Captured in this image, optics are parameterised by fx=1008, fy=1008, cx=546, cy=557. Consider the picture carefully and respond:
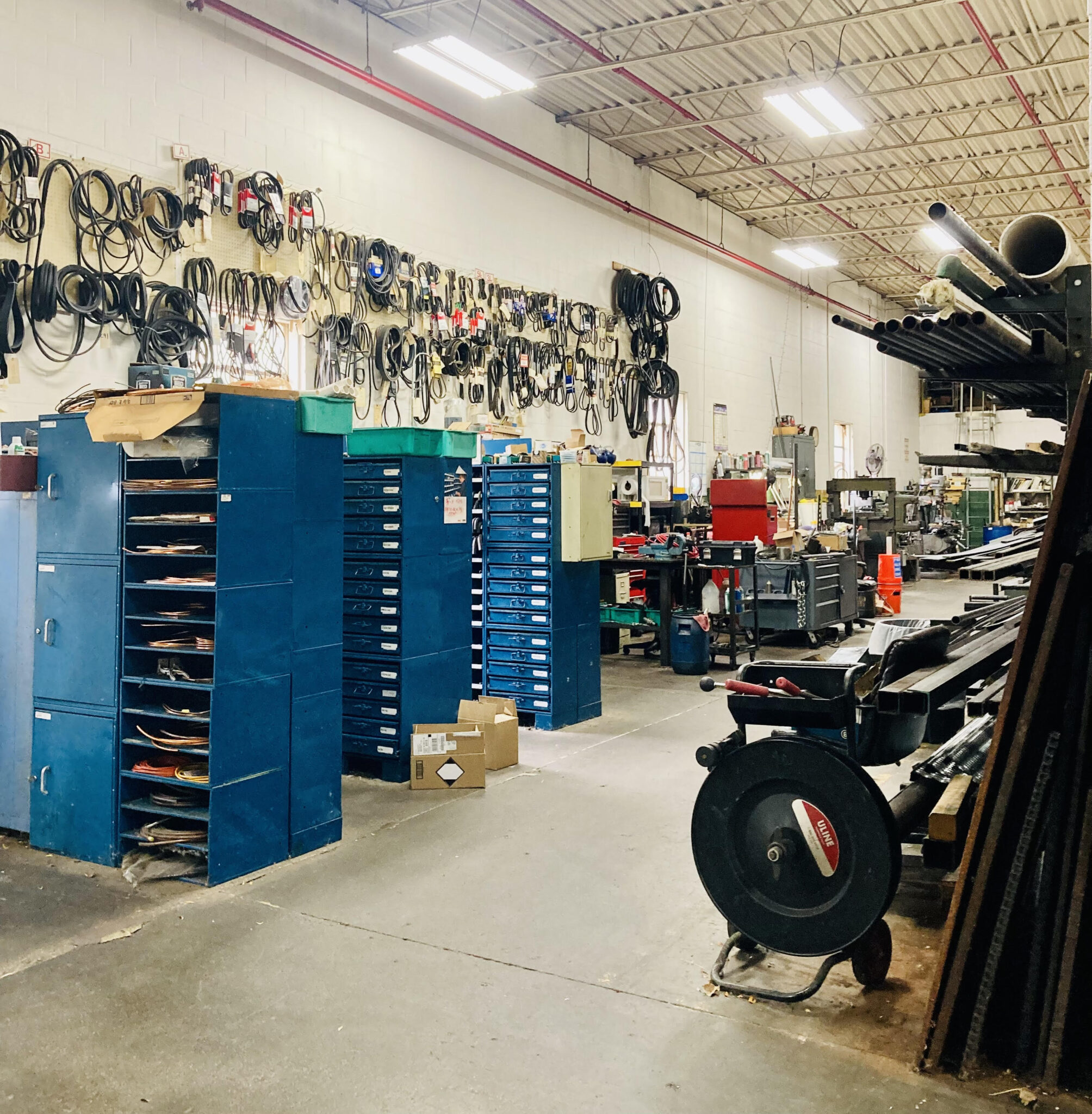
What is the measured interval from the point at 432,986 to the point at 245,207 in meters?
4.79

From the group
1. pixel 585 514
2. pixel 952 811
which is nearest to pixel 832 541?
pixel 585 514

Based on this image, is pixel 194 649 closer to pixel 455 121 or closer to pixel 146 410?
pixel 146 410

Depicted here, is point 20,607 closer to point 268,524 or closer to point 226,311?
point 268,524

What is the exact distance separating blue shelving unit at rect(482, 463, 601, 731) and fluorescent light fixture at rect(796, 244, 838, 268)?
306 inches

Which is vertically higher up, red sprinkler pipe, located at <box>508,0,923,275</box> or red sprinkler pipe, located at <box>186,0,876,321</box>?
red sprinkler pipe, located at <box>508,0,923,275</box>

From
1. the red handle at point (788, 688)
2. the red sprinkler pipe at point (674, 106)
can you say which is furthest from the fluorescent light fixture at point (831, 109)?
the red handle at point (788, 688)

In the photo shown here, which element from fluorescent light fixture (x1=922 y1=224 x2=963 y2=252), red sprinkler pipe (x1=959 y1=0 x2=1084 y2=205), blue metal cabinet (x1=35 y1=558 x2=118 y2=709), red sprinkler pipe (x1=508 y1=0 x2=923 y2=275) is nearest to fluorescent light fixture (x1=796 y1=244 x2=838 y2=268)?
red sprinkler pipe (x1=508 y1=0 x2=923 y2=275)

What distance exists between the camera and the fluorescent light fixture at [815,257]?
1220 centimetres

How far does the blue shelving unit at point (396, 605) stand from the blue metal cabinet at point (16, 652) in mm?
1383

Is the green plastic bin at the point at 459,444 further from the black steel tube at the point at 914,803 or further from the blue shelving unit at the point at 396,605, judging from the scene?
the black steel tube at the point at 914,803

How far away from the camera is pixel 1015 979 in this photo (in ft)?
7.68

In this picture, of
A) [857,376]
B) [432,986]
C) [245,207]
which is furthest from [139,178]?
[857,376]

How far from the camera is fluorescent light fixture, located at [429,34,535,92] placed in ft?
21.2

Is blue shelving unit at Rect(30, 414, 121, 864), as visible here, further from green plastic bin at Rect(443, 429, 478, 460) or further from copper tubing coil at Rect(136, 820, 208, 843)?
green plastic bin at Rect(443, 429, 478, 460)
